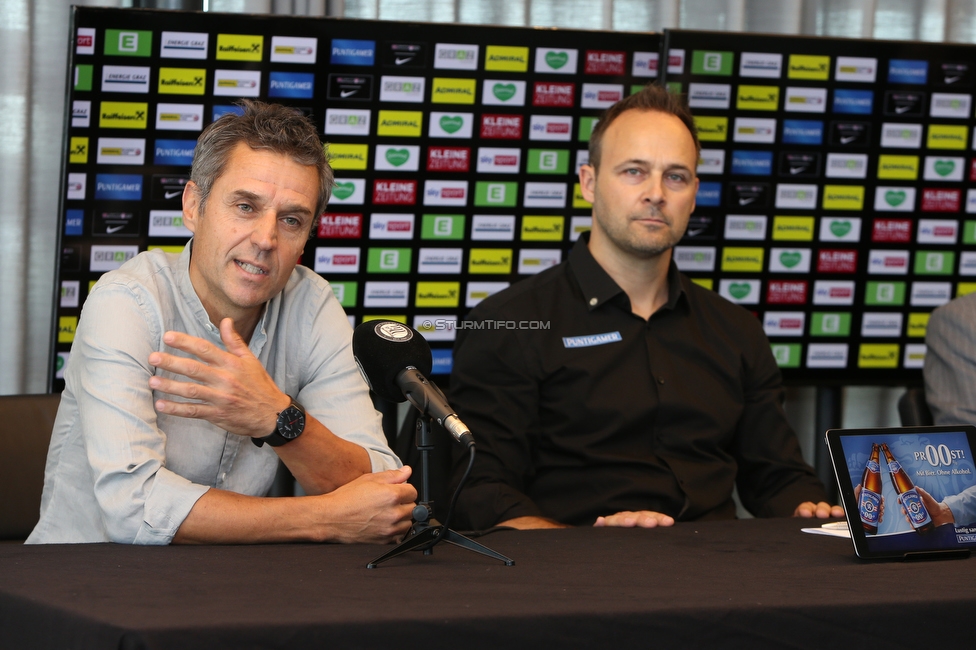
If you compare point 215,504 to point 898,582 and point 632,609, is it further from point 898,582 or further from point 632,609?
point 898,582

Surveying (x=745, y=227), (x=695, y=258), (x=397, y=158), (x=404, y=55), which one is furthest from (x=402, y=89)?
(x=745, y=227)

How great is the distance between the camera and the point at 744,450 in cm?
239

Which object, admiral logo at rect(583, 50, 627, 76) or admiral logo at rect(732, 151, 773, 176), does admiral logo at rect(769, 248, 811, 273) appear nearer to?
admiral logo at rect(732, 151, 773, 176)

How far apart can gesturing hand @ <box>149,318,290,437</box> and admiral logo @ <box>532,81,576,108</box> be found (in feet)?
5.30

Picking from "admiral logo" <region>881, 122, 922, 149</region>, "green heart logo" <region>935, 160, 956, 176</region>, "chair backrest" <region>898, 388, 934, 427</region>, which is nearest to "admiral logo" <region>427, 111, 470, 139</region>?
"admiral logo" <region>881, 122, 922, 149</region>

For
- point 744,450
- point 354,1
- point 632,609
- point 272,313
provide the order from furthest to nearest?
point 354,1 → point 744,450 → point 272,313 → point 632,609

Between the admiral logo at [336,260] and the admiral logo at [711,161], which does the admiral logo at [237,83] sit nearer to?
the admiral logo at [336,260]

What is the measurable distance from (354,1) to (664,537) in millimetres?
2213

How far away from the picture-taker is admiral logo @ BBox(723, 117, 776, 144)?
9.77 feet

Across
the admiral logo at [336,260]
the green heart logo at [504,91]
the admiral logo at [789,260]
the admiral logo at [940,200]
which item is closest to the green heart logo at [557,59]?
the green heart logo at [504,91]

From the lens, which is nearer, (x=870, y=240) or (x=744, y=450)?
(x=744, y=450)

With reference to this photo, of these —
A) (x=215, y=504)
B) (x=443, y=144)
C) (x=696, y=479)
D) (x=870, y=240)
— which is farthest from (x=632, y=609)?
(x=870, y=240)

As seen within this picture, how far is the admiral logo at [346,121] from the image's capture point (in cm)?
274

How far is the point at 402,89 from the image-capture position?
2.77 meters
